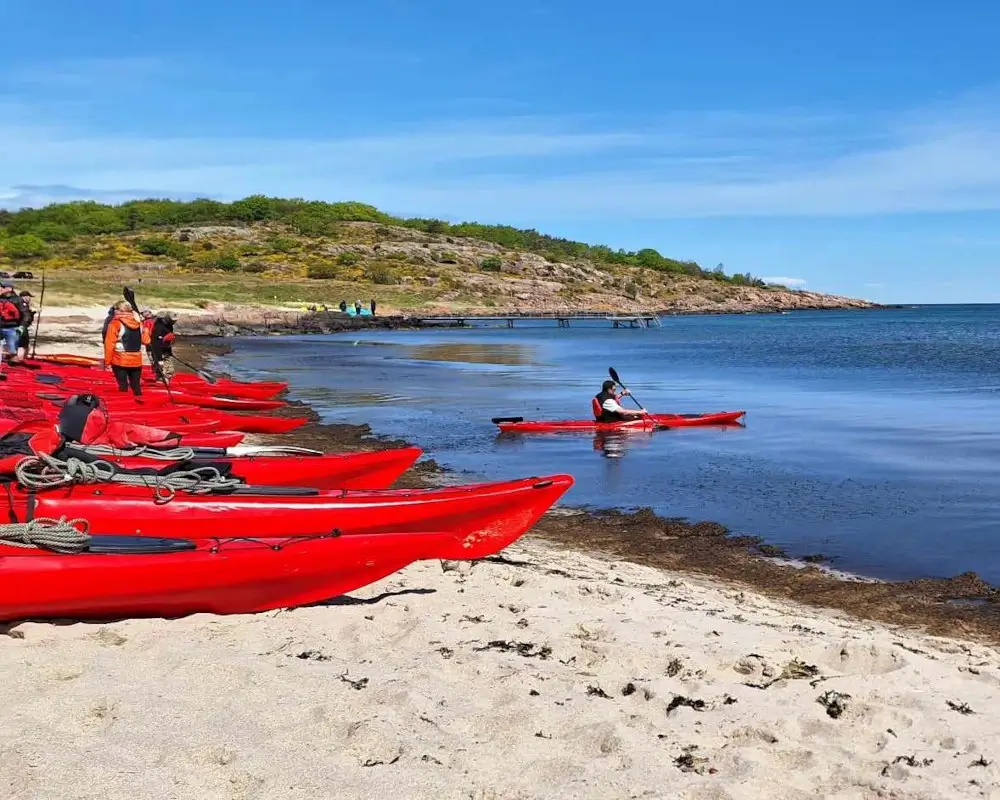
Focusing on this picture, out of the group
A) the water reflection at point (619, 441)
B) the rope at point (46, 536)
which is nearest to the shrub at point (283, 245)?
the water reflection at point (619, 441)

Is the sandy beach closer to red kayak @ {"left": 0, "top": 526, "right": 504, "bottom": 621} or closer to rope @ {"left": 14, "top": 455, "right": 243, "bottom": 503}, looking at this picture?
red kayak @ {"left": 0, "top": 526, "right": 504, "bottom": 621}

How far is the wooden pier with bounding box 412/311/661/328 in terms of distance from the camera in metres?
64.1

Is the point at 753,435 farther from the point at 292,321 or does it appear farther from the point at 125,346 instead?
the point at 292,321

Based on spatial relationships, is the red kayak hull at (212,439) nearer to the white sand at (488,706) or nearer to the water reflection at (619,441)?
the white sand at (488,706)

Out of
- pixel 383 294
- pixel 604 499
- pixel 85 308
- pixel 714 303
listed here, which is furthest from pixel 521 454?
pixel 714 303

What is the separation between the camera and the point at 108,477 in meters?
7.00

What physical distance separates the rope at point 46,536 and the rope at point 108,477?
0.62 m

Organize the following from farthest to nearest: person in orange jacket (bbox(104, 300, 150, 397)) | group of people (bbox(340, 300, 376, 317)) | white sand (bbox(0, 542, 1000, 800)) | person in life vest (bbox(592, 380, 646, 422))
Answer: group of people (bbox(340, 300, 376, 317)) → person in life vest (bbox(592, 380, 646, 422)) → person in orange jacket (bbox(104, 300, 150, 397)) → white sand (bbox(0, 542, 1000, 800))

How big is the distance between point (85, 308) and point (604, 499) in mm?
34482

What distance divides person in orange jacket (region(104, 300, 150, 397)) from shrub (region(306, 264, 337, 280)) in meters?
60.9

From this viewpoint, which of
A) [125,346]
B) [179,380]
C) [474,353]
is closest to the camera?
[125,346]

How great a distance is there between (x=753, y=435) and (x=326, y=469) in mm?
10309

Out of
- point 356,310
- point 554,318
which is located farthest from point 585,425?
point 554,318

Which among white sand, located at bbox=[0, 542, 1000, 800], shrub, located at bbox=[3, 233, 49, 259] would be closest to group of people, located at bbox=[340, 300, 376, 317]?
shrub, located at bbox=[3, 233, 49, 259]
